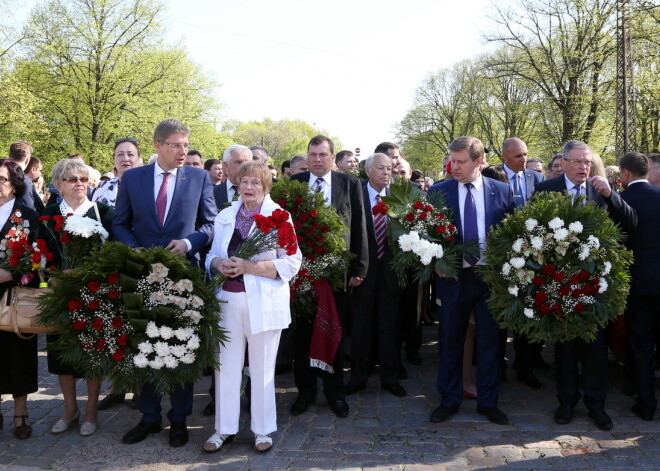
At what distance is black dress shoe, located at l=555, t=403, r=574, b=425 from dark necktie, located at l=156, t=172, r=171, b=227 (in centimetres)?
389

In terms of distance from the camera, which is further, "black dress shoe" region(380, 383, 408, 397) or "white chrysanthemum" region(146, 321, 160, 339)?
"black dress shoe" region(380, 383, 408, 397)

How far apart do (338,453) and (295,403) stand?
3.28ft

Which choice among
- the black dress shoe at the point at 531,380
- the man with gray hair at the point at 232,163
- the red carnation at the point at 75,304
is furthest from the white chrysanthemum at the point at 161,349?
the black dress shoe at the point at 531,380

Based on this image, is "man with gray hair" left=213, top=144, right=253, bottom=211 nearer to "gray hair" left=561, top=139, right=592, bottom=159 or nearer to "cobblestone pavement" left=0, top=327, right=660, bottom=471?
"cobblestone pavement" left=0, top=327, right=660, bottom=471

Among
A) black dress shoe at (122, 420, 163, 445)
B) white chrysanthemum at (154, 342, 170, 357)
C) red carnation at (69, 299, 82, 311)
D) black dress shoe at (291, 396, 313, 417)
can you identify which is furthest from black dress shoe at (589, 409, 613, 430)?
red carnation at (69, 299, 82, 311)

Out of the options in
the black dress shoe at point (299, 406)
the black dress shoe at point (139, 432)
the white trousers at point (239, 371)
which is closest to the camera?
the white trousers at point (239, 371)

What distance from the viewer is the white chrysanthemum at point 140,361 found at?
4348 mm

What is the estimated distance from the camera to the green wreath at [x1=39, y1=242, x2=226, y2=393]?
14.4ft

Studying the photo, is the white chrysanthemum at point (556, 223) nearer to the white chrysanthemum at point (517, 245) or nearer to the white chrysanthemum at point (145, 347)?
the white chrysanthemum at point (517, 245)

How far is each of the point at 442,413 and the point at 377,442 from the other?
0.79 metres

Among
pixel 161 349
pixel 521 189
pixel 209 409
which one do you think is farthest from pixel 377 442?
pixel 521 189

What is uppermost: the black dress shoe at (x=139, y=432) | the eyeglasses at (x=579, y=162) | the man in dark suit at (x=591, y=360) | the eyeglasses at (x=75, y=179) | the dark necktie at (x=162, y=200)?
the eyeglasses at (x=579, y=162)

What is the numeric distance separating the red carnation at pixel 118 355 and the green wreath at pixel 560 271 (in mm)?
3046

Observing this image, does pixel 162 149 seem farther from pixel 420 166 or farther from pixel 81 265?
pixel 420 166
